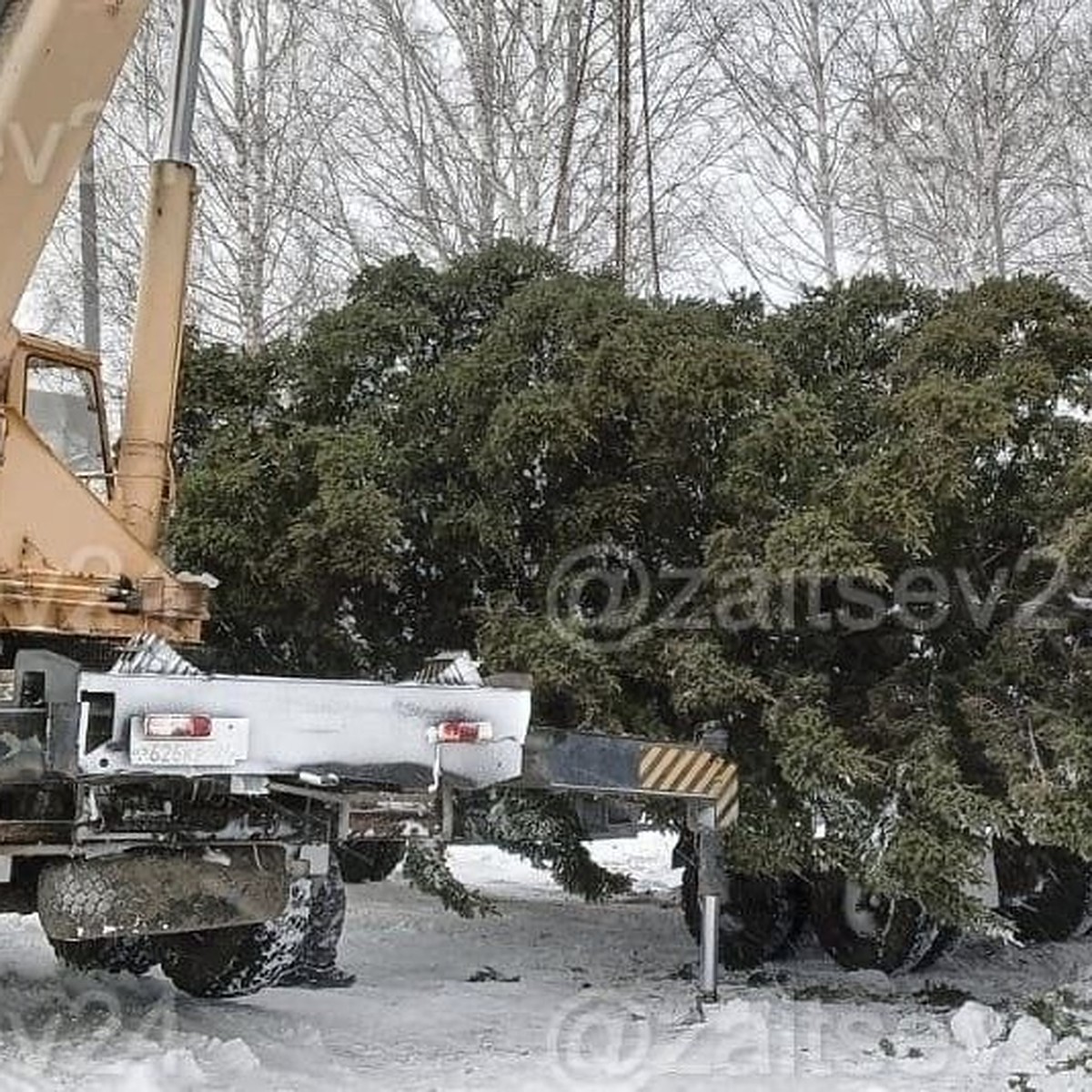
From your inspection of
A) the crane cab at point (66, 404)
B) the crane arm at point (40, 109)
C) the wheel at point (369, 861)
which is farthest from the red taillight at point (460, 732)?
the wheel at point (369, 861)

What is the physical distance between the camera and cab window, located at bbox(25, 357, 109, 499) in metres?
6.79

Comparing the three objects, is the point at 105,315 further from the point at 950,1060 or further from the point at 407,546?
the point at 950,1060

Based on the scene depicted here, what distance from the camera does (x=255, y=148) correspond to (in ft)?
58.6

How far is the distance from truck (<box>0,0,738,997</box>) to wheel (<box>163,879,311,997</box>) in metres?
0.01

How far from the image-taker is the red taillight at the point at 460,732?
5.59 metres

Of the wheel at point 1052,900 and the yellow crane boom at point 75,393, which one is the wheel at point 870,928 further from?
the yellow crane boom at point 75,393

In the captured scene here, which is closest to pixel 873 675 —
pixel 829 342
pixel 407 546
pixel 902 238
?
pixel 829 342

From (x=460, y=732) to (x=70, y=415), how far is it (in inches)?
105

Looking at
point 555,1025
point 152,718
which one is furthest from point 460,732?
point 555,1025

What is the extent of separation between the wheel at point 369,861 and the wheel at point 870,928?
7.69ft

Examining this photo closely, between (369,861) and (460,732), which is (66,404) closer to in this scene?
(460,732)

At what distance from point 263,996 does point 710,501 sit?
3149mm

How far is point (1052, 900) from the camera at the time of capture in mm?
9117

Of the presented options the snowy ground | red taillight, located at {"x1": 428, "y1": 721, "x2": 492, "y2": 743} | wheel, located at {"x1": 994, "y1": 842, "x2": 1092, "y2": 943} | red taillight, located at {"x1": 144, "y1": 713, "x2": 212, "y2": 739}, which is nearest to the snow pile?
the snowy ground
